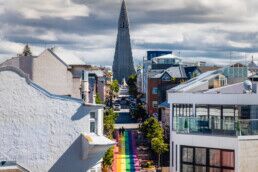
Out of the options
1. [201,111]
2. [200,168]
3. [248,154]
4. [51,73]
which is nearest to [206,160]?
[200,168]

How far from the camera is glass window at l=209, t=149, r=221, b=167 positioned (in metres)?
25.2

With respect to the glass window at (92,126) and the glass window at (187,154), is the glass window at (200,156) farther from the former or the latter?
the glass window at (92,126)

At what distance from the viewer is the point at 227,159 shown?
24828 millimetres

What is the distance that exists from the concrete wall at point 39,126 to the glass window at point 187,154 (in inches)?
187

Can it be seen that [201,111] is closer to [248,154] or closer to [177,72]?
[248,154]

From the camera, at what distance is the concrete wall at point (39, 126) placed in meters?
26.5

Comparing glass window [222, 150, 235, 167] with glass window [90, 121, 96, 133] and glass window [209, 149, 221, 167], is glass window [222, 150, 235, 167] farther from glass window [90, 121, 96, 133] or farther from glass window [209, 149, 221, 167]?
glass window [90, 121, 96, 133]

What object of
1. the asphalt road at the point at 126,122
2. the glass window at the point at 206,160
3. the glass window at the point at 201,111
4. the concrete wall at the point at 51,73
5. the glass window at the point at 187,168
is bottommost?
the asphalt road at the point at 126,122

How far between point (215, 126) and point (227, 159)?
1.65 m

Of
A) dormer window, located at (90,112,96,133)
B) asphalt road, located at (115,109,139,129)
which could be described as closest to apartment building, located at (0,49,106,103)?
dormer window, located at (90,112,96,133)

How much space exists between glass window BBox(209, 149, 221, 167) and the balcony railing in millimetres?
825

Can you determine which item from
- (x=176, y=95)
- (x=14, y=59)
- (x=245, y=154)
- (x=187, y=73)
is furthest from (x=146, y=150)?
(x=245, y=154)

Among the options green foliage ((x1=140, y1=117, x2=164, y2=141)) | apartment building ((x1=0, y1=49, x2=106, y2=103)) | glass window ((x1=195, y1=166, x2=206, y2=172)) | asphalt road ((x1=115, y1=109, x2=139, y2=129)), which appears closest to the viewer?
glass window ((x1=195, y1=166, x2=206, y2=172))

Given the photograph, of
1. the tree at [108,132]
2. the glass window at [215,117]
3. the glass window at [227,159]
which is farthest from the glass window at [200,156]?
the tree at [108,132]
